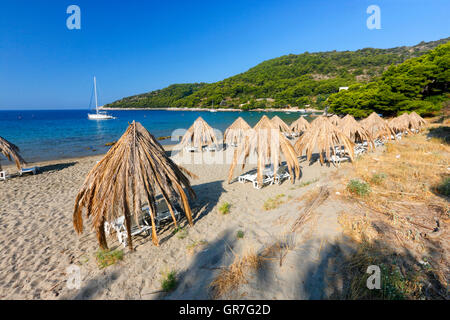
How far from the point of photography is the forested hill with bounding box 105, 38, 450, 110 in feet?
240

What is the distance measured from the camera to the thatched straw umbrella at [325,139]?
8.63 meters

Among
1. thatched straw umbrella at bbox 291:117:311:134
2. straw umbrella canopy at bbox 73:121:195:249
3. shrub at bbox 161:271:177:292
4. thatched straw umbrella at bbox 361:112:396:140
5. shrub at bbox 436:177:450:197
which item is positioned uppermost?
thatched straw umbrella at bbox 291:117:311:134

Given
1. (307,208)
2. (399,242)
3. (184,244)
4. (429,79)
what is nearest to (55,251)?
(184,244)

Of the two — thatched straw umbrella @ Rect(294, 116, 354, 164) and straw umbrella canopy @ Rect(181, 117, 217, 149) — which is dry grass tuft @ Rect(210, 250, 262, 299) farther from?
straw umbrella canopy @ Rect(181, 117, 217, 149)

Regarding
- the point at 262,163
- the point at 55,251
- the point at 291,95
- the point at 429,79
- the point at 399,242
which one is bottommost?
the point at 55,251

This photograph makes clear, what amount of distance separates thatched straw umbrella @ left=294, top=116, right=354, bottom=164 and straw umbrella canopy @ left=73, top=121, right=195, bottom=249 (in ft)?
23.0

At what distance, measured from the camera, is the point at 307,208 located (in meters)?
4.80

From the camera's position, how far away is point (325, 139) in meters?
8.84

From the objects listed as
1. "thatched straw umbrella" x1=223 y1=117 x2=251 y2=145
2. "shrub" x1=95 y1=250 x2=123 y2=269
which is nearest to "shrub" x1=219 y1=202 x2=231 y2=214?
"shrub" x1=95 y1=250 x2=123 y2=269

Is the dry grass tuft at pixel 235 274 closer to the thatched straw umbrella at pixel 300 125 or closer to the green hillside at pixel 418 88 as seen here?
the thatched straw umbrella at pixel 300 125

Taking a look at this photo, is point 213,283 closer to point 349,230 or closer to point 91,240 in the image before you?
point 349,230

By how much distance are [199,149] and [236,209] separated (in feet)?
30.9

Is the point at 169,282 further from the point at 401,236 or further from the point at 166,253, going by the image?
the point at 401,236
